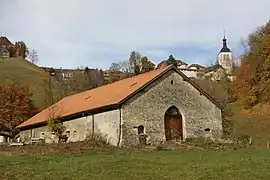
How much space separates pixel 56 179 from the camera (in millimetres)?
17688

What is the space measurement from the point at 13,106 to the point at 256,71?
115 feet

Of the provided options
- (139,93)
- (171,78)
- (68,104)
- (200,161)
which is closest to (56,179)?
(200,161)

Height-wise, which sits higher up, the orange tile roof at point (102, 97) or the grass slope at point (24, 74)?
the grass slope at point (24, 74)

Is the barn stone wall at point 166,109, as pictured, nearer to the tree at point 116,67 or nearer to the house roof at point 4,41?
the tree at point 116,67

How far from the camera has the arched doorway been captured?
127ft

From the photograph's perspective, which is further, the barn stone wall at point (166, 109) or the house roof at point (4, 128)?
the house roof at point (4, 128)

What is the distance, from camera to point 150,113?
37.8 metres

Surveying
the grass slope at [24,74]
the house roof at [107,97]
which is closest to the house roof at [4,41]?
the grass slope at [24,74]

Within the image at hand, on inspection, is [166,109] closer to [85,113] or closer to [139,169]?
[85,113]

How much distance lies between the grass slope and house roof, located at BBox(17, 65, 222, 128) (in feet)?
137

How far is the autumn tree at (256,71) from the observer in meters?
66.4

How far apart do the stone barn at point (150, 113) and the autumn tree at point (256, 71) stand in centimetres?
2739

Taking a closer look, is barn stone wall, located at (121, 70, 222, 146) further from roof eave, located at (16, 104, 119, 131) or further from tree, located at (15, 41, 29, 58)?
tree, located at (15, 41, 29, 58)

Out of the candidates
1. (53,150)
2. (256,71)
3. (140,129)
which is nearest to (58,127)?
(140,129)
